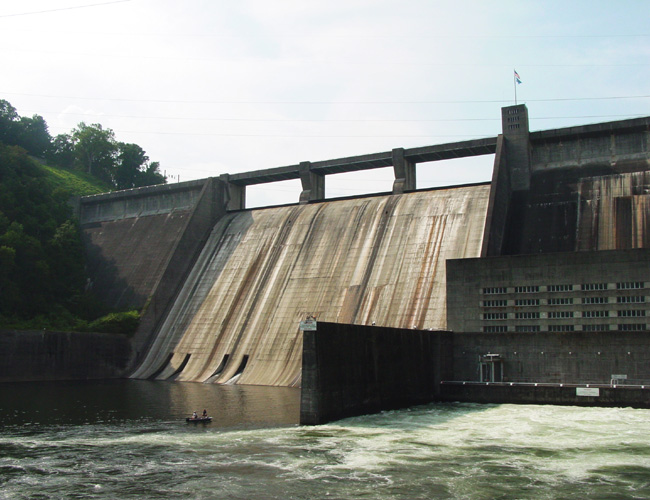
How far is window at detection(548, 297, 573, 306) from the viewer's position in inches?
1271

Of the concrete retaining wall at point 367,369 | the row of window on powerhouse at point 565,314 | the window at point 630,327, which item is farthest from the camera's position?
the row of window on powerhouse at point 565,314

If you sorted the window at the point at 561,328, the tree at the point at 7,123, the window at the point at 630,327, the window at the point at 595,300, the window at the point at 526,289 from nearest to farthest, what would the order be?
the window at the point at 630,327, the window at the point at 595,300, the window at the point at 561,328, the window at the point at 526,289, the tree at the point at 7,123

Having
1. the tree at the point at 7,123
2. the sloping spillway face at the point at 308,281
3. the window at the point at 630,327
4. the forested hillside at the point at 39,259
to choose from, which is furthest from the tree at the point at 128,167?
the window at the point at 630,327

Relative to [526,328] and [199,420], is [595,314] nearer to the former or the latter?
[526,328]

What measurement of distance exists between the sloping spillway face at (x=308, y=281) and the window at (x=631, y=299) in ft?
33.7

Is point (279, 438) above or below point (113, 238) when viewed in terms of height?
below

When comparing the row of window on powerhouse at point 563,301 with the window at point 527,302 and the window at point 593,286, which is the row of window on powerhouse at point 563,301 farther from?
the window at point 593,286

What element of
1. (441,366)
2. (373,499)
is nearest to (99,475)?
(373,499)

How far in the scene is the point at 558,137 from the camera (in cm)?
4512

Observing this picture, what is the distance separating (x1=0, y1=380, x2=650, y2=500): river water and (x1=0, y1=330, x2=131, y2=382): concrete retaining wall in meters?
11.1

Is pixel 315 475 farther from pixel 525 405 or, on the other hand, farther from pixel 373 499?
pixel 525 405

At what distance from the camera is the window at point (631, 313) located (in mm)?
30750

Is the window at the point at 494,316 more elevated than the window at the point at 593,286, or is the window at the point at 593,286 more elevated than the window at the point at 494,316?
the window at the point at 593,286

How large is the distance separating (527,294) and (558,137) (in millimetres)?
16416
